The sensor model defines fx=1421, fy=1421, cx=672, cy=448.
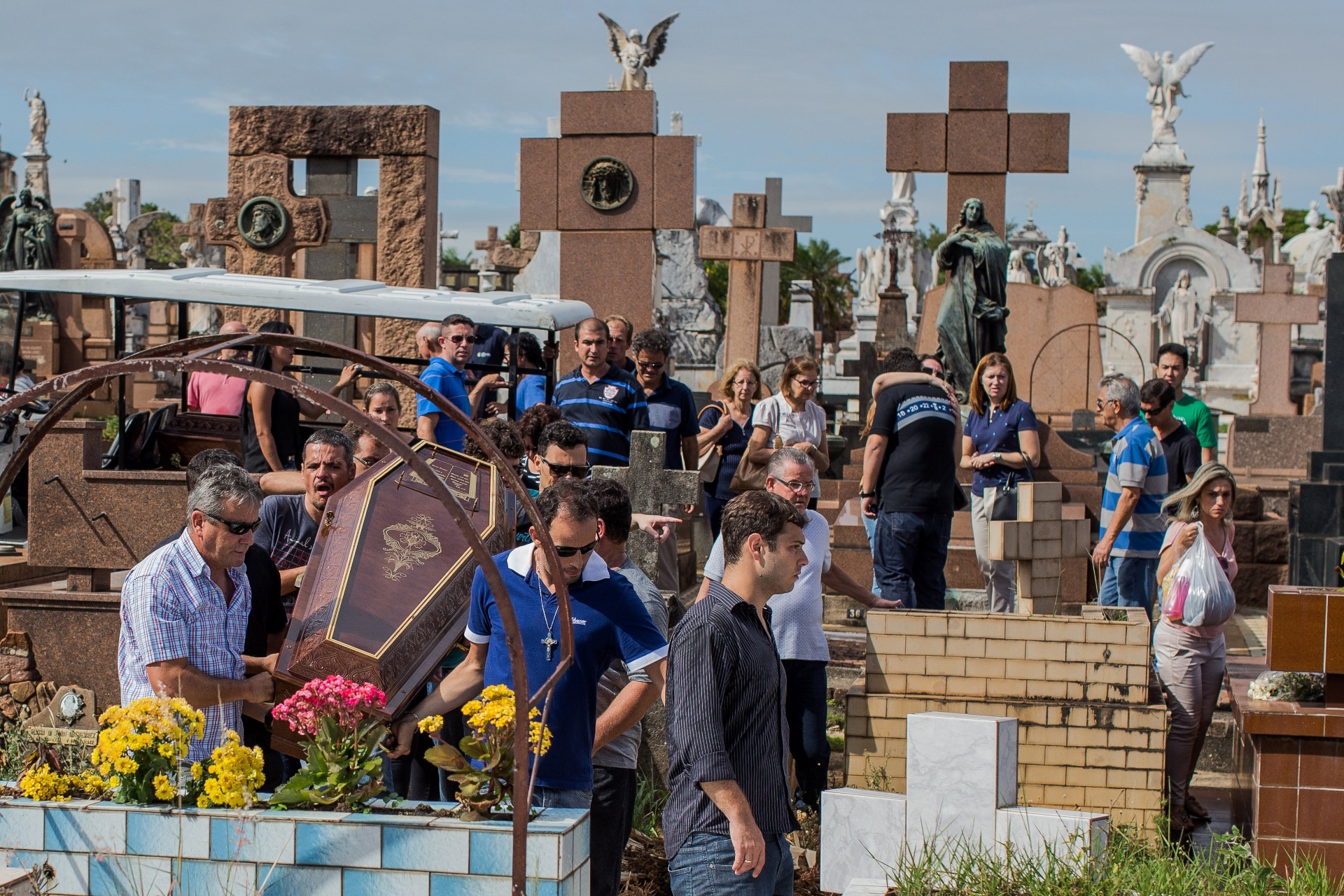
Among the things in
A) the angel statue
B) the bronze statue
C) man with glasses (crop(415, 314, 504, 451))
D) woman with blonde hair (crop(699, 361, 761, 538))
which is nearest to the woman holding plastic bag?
woman with blonde hair (crop(699, 361, 761, 538))

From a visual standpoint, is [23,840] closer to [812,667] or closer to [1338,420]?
[812,667]

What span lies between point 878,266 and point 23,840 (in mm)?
41830

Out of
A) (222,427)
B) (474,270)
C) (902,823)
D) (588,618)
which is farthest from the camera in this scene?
(474,270)

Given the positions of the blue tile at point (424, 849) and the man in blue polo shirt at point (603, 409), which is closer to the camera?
the blue tile at point (424, 849)

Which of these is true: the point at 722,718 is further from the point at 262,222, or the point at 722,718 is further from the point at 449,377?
the point at 262,222

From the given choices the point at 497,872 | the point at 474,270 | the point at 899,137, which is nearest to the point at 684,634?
the point at 497,872

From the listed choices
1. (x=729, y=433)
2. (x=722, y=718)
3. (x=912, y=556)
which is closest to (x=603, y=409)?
(x=729, y=433)

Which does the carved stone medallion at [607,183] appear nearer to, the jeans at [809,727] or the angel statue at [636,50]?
the angel statue at [636,50]

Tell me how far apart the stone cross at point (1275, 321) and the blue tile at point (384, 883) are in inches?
894

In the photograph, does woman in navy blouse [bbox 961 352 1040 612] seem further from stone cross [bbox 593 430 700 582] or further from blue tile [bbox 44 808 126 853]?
blue tile [bbox 44 808 126 853]

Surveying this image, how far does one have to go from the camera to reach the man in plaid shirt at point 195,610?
3.98 m

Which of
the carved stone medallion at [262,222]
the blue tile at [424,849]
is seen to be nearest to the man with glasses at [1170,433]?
the blue tile at [424,849]

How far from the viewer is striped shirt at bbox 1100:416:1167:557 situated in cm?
690

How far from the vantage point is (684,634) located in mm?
3523
